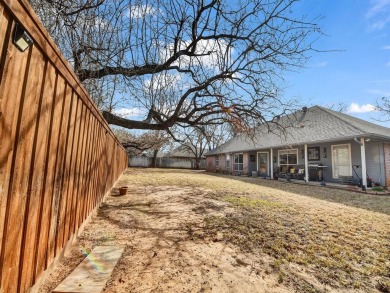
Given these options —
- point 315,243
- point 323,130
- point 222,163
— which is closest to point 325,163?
point 323,130

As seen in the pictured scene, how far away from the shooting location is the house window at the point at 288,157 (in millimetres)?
15492

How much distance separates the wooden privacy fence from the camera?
1243 mm

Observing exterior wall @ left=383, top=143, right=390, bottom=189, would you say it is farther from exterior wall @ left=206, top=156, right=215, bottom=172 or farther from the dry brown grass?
exterior wall @ left=206, top=156, right=215, bottom=172

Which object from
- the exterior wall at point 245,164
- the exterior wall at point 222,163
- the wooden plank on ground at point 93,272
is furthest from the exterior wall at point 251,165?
the wooden plank on ground at point 93,272

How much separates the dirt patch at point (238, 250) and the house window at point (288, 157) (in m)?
10.7

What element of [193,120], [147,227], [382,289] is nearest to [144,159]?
[193,120]

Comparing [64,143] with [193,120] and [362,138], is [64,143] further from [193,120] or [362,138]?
[362,138]

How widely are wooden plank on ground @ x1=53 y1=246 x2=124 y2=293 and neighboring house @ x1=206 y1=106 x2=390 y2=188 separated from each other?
5.41 m

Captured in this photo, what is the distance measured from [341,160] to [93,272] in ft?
44.8

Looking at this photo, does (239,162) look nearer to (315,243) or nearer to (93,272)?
(315,243)

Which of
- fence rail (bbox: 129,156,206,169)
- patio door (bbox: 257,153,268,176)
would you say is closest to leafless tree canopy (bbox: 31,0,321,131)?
patio door (bbox: 257,153,268,176)

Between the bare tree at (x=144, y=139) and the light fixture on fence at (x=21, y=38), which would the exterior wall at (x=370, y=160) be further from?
the light fixture on fence at (x=21, y=38)

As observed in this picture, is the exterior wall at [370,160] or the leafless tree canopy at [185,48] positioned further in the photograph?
the exterior wall at [370,160]

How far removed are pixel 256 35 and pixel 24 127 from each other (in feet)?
15.5
